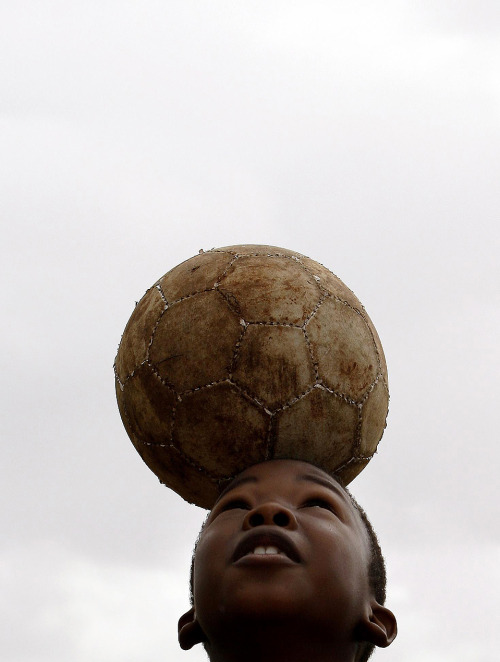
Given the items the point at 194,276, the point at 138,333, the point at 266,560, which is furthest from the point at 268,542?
the point at 194,276

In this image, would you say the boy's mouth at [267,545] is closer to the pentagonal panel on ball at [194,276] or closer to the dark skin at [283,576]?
the dark skin at [283,576]

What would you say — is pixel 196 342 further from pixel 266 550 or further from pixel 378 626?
pixel 378 626

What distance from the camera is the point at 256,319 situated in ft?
20.2

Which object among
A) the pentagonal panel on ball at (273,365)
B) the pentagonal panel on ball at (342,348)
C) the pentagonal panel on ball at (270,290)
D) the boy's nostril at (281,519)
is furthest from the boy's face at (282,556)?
the pentagonal panel on ball at (270,290)

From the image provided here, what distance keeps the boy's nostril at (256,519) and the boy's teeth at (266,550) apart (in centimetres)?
15

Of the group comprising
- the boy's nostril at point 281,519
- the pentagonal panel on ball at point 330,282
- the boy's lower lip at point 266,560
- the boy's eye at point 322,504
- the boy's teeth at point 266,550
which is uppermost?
the pentagonal panel on ball at point 330,282

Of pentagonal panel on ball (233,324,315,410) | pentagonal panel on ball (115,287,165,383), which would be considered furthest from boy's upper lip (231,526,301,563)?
pentagonal panel on ball (115,287,165,383)

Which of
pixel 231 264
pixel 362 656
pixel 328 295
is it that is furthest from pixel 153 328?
pixel 362 656

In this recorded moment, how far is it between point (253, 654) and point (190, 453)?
128 cm

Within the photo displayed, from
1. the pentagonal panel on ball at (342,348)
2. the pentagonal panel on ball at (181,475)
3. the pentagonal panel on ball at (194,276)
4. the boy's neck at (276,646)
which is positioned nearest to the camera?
the boy's neck at (276,646)

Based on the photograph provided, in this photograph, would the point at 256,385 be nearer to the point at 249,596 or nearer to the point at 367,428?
the point at 367,428

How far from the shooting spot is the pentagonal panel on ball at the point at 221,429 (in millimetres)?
6070

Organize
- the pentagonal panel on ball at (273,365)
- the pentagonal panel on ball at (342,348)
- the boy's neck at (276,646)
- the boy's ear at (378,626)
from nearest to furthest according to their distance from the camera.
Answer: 1. the boy's neck at (276,646)
2. the boy's ear at (378,626)
3. the pentagonal panel on ball at (273,365)
4. the pentagonal panel on ball at (342,348)

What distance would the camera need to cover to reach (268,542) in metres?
5.55
